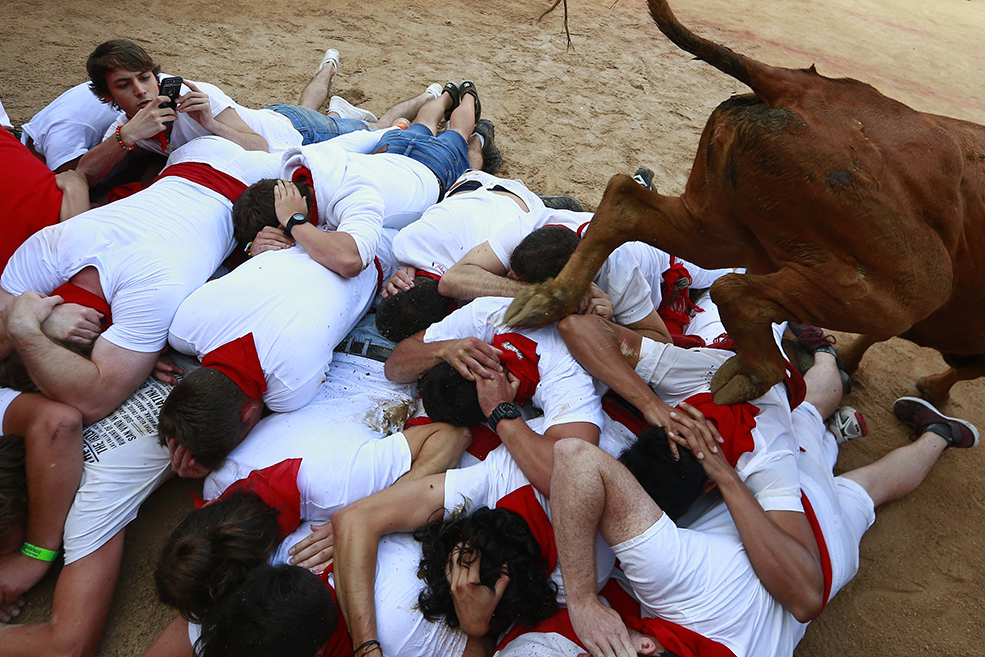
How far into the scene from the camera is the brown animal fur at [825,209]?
1833mm

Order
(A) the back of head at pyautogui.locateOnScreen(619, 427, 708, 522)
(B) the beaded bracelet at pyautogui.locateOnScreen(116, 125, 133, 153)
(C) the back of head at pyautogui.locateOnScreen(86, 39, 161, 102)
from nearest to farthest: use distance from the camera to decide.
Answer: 1. (A) the back of head at pyautogui.locateOnScreen(619, 427, 708, 522)
2. (C) the back of head at pyautogui.locateOnScreen(86, 39, 161, 102)
3. (B) the beaded bracelet at pyautogui.locateOnScreen(116, 125, 133, 153)

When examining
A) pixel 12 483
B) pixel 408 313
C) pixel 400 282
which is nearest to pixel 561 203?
pixel 400 282

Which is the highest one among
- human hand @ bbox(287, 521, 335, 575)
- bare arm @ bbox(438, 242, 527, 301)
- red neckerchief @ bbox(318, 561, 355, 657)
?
bare arm @ bbox(438, 242, 527, 301)

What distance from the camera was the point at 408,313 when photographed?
109 inches

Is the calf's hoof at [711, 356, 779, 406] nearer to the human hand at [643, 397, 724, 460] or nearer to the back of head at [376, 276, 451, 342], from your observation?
the human hand at [643, 397, 724, 460]

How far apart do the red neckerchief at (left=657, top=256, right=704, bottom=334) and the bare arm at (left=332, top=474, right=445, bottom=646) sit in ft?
5.20

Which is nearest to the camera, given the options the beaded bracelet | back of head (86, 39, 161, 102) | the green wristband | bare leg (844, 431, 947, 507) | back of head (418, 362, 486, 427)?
the green wristband

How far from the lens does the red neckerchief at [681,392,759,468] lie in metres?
2.20

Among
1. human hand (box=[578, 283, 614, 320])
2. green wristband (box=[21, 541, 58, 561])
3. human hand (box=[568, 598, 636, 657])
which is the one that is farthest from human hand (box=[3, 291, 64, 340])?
human hand (box=[568, 598, 636, 657])

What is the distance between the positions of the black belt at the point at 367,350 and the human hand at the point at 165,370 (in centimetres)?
70

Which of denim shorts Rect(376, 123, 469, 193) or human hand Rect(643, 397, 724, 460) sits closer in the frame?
human hand Rect(643, 397, 724, 460)

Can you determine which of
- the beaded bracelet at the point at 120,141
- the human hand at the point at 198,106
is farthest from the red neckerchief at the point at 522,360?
the beaded bracelet at the point at 120,141

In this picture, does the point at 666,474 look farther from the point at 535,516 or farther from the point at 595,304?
the point at 595,304

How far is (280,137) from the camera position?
3719 millimetres
